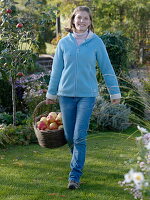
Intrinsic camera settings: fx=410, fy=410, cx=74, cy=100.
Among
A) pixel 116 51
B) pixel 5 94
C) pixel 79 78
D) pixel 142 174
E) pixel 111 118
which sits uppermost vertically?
pixel 79 78

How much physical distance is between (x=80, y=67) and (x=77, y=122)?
516 mm

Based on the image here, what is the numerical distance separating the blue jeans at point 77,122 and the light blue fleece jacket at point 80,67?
75mm

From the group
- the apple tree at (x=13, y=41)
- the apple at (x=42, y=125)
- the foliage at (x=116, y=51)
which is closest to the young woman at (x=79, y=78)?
the apple at (x=42, y=125)

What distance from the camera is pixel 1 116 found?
6402 millimetres

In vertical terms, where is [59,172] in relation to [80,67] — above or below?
below

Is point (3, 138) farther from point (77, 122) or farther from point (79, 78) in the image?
point (79, 78)

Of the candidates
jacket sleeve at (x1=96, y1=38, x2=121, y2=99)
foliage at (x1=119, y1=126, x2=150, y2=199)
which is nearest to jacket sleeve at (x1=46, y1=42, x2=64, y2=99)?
jacket sleeve at (x1=96, y1=38, x2=121, y2=99)

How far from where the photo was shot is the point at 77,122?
384 cm

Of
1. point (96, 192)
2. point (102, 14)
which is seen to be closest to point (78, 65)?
point (96, 192)

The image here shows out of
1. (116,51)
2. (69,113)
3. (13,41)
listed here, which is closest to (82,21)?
(69,113)

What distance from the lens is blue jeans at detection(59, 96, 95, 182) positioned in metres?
3.82

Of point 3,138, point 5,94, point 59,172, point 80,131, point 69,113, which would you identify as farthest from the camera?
point 5,94

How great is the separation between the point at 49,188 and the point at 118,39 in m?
3.89

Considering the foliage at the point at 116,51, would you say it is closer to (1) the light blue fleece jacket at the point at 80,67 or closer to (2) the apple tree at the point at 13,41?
(2) the apple tree at the point at 13,41
